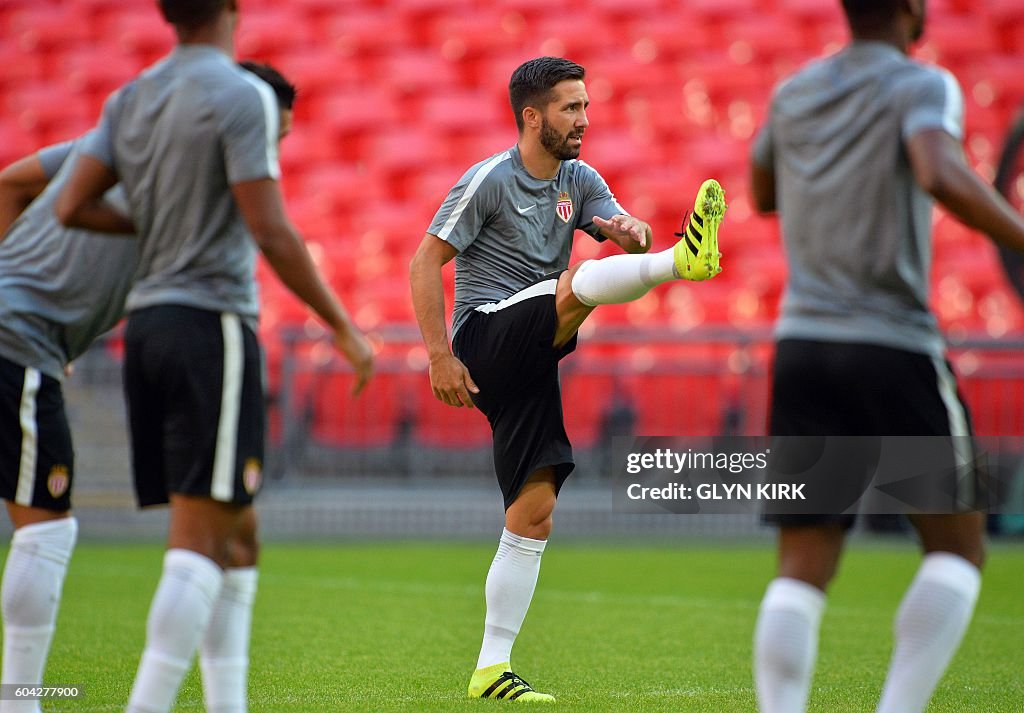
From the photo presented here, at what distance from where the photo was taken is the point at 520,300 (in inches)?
171

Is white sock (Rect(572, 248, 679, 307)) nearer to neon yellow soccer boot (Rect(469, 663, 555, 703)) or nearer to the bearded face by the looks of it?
the bearded face

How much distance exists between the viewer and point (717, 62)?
47.6 ft

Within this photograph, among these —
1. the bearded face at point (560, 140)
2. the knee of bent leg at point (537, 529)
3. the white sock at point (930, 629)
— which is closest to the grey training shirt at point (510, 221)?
the bearded face at point (560, 140)

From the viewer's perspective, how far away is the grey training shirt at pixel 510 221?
434 centimetres

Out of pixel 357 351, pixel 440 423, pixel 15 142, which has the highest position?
pixel 15 142

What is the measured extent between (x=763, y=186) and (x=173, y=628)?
161 cm

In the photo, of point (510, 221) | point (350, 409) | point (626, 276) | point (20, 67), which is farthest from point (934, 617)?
point (20, 67)

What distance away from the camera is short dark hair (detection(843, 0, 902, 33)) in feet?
9.57

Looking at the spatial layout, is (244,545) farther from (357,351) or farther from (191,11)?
(191,11)

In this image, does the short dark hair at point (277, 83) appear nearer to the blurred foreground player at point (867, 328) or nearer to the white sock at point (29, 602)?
the white sock at point (29, 602)

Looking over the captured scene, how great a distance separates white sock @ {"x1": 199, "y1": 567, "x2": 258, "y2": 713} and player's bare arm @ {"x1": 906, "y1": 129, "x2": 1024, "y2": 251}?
1725 millimetres

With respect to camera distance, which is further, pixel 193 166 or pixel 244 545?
pixel 244 545

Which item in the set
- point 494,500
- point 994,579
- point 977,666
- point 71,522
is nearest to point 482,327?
point 71,522

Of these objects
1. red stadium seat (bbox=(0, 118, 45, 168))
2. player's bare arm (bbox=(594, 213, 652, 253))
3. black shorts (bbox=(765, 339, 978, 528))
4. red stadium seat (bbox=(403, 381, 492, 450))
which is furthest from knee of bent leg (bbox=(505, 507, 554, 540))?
red stadium seat (bbox=(0, 118, 45, 168))
